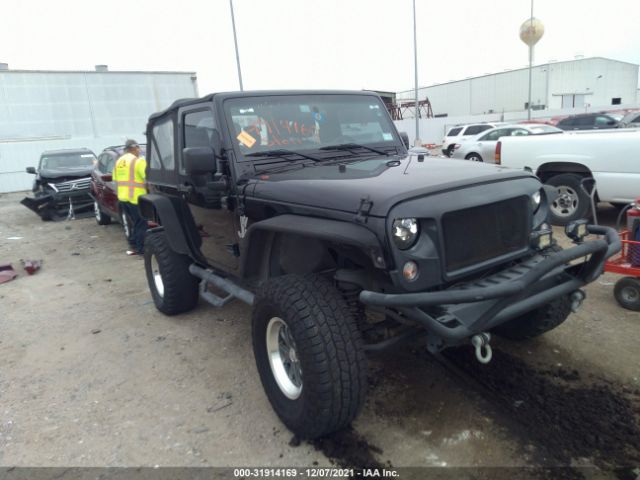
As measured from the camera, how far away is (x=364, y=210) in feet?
8.02

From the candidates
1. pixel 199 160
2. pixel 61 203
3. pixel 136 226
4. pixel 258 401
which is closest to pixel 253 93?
pixel 199 160

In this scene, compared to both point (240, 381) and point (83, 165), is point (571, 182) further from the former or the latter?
point (83, 165)

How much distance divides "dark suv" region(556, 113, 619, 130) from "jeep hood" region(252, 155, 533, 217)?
55.2ft

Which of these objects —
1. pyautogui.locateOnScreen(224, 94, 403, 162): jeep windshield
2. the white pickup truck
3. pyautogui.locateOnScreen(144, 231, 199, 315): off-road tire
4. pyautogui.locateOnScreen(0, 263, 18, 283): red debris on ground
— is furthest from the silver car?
pyautogui.locateOnScreen(0, 263, 18, 283): red debris on ground

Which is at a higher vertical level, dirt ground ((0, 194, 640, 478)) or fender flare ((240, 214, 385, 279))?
fender flare ((240, 214, 385, 279))

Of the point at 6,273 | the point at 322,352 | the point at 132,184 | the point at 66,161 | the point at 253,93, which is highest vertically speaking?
the point at 253,93

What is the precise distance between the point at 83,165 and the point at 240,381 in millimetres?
11474

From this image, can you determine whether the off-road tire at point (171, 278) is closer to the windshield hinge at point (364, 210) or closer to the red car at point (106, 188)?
the windshield hinge at point (364, 210)

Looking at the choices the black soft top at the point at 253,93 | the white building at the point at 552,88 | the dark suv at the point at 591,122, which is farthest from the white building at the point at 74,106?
the white building at the point at 552,88

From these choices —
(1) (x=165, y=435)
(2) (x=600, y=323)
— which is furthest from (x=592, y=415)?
(1) (x=165, y=435)

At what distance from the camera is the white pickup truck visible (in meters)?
6.64

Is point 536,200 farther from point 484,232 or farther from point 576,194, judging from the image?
point 576,194

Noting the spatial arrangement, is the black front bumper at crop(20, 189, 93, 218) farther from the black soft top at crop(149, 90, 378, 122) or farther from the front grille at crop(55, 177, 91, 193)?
the black soft top at crop(149, 90, 378, 122)

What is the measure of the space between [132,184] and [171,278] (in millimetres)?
3606
